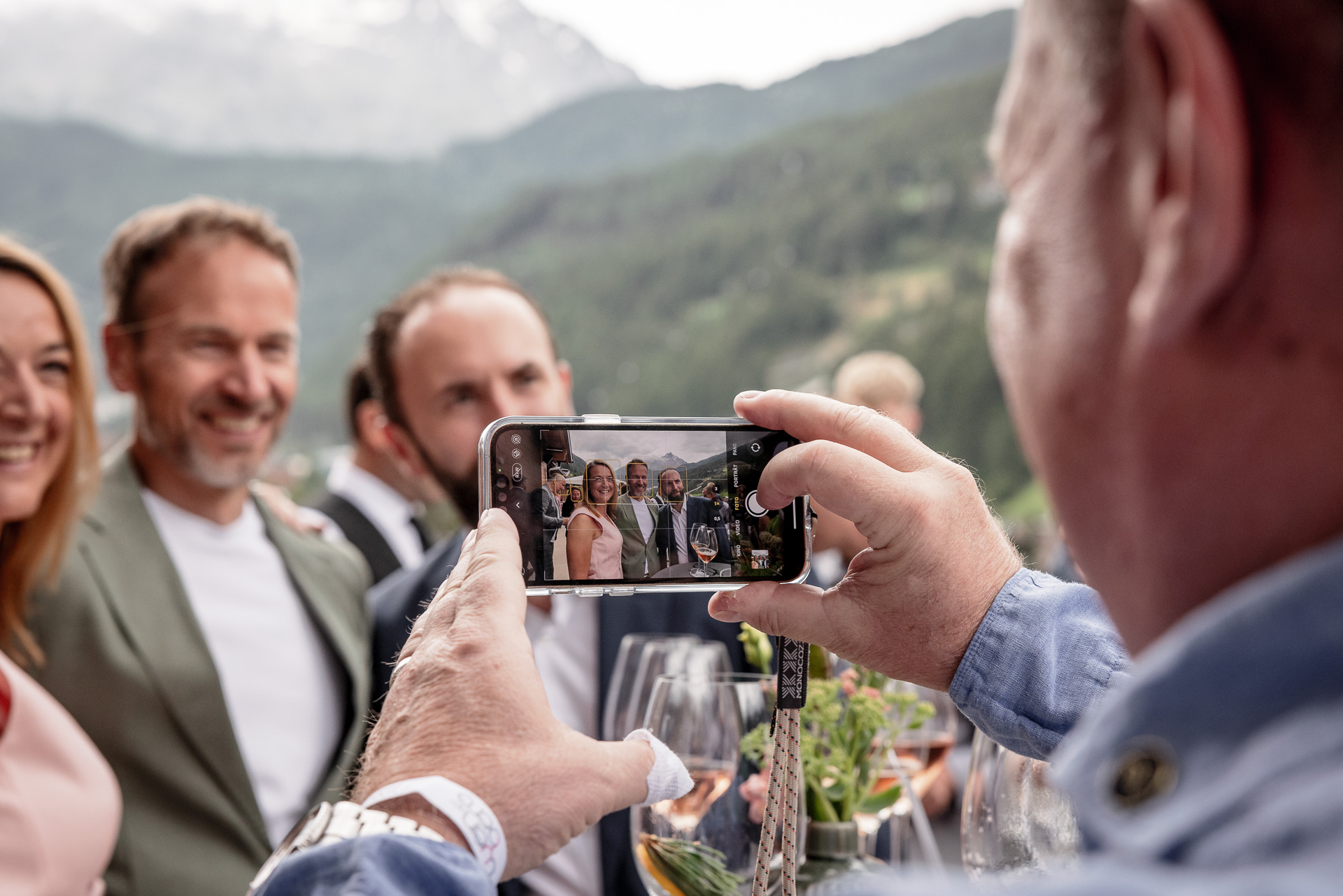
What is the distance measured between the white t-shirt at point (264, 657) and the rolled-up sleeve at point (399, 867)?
63.2 inches

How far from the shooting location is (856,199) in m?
15.6

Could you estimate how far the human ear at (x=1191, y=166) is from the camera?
0.42 metres

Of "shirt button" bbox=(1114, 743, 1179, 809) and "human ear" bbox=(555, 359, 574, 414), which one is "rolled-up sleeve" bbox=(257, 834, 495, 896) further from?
"human ear" bbox=(555, 359, 574, 414)

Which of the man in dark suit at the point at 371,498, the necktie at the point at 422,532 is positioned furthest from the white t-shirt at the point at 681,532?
the necktie at the point at 422,532

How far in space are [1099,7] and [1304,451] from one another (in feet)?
0.77

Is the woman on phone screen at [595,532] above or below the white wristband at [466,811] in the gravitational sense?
above

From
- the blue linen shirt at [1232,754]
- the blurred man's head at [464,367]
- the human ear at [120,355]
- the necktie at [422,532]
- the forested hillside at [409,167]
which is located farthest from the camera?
the forested hillside at [409,167]

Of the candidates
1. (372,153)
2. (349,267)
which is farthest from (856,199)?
(372,153)

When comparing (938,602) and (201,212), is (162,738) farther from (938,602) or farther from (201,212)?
(938,602)

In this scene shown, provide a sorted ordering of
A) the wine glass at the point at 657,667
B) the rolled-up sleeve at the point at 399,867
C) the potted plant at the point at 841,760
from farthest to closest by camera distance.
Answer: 1. the wine glass at the point at 657,667
2. the potted plant at the point at 841,760
3. the rolled-up sleeve at the point at 399,867

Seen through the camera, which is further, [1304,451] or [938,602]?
[938,602]

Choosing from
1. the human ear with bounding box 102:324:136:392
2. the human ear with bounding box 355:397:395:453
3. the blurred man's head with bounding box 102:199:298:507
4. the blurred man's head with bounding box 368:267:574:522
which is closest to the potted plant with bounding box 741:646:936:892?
the blurred man's head with bounding box 368:267:574:522

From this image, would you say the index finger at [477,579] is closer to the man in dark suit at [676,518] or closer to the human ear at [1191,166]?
the man in dark suit at [676,518]

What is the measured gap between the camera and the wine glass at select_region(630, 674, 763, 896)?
3.39 ft
